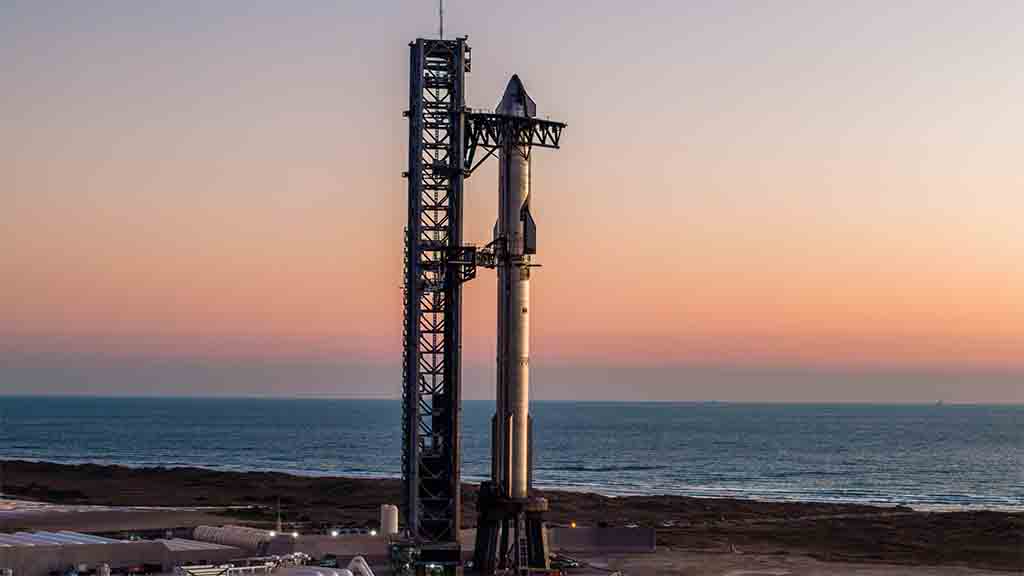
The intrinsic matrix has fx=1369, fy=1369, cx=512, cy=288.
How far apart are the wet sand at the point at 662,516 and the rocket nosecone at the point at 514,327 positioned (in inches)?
819

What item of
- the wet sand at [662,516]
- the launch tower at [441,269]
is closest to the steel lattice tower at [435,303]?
the launch tower at [441,269]

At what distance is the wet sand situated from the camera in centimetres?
7844

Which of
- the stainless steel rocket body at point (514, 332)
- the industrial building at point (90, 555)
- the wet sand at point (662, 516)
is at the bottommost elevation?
the wet sand at point (662, 516)

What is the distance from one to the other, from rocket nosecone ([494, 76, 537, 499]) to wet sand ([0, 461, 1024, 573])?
2079cm

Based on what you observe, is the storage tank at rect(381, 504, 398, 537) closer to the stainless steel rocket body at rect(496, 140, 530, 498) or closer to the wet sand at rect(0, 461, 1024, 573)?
the stainless steel rocket body at rect(496, 140, 530, 498)

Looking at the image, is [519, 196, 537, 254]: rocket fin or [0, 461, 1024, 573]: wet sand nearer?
[519, 196, 537, 254]: rocket fin

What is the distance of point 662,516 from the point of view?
102 meters

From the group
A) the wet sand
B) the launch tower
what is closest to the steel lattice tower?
the launch tower

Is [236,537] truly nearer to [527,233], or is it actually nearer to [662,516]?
[527,233]

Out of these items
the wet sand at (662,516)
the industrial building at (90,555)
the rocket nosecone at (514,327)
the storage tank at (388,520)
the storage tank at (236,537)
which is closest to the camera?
the industrial building at (90,555)

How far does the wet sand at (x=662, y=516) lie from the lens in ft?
257

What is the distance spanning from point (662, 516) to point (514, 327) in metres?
52.4

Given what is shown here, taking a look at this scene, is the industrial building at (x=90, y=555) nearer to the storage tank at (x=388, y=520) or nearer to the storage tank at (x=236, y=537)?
the storage tank at (x=236, y=537)

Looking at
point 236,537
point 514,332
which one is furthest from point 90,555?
point 514,332
